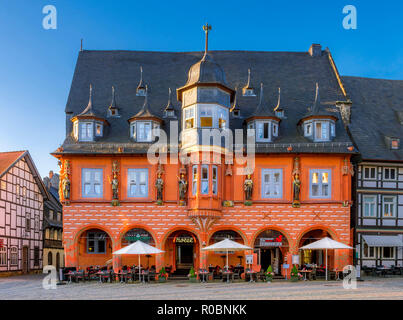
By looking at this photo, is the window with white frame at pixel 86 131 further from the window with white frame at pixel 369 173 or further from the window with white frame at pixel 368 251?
the window with white frame at pixel 368 251

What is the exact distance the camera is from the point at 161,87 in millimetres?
38281

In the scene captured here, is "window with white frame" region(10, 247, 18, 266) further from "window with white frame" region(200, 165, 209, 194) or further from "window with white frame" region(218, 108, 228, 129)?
"window with white frame" region(218, 108, 228, 129)

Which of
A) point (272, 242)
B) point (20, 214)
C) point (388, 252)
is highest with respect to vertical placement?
point (20, 214)

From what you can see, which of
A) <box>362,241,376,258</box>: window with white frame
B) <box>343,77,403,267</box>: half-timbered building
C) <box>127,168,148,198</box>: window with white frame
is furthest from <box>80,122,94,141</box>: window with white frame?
<box>362,241,376,258</box>: window with white frame

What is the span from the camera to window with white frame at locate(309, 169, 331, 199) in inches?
1313

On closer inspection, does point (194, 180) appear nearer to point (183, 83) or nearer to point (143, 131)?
point (143, 131)

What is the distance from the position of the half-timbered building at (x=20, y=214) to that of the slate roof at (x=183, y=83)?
849 centimetres

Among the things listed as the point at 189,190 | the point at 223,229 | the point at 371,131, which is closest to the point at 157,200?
the point at 189,190

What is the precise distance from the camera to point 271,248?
115 ft

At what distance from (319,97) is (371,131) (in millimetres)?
5599

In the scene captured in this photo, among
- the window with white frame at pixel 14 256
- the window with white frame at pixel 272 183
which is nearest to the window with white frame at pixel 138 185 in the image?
the window with white frame at pixel 272 183

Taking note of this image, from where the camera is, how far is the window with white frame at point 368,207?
36.9 metres

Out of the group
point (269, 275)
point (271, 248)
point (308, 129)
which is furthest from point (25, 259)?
point (308, 129)

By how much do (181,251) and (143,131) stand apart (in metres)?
8.54
